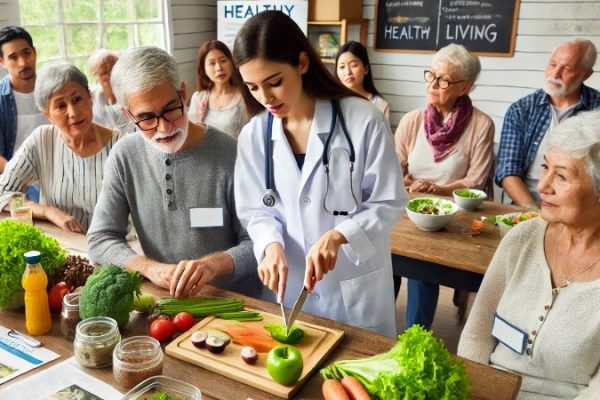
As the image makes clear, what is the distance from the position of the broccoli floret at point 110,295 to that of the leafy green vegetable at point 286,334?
424 millimetres

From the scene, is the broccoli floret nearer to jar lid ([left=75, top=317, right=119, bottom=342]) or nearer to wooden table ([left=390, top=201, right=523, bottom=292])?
jar lid ([left=75, top=317, right=119, bottom=342])

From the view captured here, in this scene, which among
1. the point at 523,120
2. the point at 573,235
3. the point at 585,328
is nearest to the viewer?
the point at 585,328

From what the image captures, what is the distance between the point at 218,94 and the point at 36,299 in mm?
3617

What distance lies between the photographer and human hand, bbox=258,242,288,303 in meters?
1.61

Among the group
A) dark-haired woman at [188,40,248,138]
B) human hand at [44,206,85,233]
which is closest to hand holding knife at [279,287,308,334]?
human hand at [44,206,85,233]

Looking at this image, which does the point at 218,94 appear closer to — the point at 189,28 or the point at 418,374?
the point at 189,28

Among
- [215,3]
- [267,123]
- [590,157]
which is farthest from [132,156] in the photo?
[215,3]

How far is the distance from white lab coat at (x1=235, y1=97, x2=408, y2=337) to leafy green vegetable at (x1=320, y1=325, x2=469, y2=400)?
54 centimetres

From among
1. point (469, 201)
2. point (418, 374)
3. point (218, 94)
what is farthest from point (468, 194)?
point (218, 94)

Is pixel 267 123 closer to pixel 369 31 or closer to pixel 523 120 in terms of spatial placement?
pixel 523 120

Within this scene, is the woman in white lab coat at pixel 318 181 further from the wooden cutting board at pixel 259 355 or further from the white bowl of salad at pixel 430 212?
the white bowl of salad at pixel 430 212

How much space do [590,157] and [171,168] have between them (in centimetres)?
140

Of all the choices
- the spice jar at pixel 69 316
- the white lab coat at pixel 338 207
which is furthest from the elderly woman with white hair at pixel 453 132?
the spice jar at pixel 69 316

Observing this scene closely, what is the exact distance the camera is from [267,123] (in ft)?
6.39
